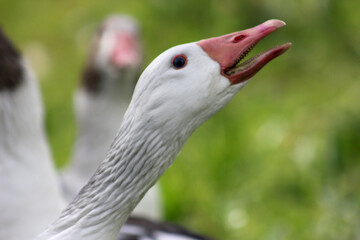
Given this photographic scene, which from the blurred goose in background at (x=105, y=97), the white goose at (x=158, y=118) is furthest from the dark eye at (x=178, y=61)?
the blurred goose in background at (x=105, y=97)

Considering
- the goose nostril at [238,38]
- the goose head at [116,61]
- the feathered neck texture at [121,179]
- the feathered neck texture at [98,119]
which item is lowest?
the feathered neck texture at [121,179]

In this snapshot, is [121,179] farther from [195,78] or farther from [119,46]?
[119,46]

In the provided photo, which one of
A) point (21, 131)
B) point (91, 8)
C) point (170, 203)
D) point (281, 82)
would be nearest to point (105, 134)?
point (170, 203)

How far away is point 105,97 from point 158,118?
4.85 ft

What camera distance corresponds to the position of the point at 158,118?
3.77 ft

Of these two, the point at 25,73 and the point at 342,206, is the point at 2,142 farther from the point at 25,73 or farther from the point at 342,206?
the point at 342,206

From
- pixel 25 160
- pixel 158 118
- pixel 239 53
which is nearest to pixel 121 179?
pixel 158 118

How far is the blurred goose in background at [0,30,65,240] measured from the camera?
171cm

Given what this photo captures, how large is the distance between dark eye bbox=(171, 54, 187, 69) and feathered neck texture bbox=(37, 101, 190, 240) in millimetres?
94

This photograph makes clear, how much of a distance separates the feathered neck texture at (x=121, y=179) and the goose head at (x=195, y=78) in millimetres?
23

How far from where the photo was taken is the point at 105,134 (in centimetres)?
257

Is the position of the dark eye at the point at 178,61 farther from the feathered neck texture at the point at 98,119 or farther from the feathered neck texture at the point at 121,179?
the feathered neck texture at the point at 98,119

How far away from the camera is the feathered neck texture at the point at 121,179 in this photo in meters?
1.16

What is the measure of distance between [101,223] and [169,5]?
2.68 metres
